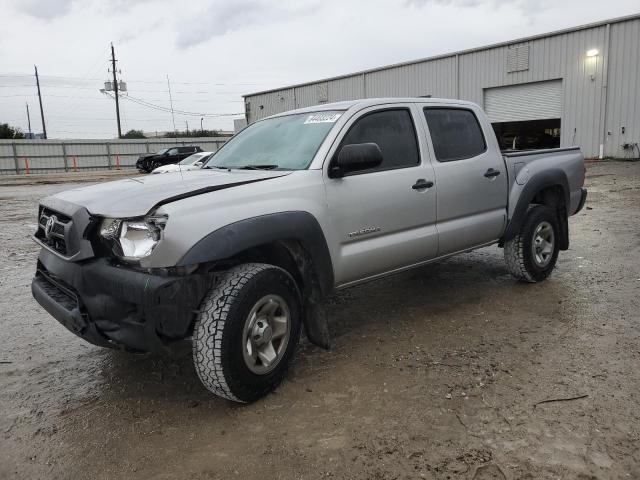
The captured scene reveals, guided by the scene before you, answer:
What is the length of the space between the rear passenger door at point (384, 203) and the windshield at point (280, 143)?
0.19 m

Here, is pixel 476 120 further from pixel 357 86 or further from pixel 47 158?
pixel 47 158

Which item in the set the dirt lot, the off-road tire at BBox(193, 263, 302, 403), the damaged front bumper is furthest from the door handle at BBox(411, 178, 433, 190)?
the damaged front bumper

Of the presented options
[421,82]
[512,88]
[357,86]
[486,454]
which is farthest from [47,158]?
[486,454]

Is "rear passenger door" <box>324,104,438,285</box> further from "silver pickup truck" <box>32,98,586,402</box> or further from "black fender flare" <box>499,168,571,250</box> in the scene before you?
"black fender flare" <box>499,168,571,250</box>

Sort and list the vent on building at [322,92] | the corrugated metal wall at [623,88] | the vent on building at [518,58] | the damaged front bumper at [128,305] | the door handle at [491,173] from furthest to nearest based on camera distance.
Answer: the vent on building at [322,92] < the vent on building at [518,58] < the corrugated metal wall at [623,88] < the door handle at [491,173] < the damaged front bumper at [128,305]

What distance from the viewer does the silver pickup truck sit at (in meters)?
2.81

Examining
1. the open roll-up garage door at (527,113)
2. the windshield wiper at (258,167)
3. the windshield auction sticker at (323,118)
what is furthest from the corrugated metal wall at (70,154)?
the windshield auction sticker at (323,118)

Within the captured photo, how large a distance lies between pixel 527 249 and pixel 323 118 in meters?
2.52

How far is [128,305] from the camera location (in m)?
2.84

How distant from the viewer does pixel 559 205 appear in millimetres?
5516

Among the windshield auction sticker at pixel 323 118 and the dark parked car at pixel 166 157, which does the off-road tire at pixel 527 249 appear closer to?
the windshield auction sticker at pixel 323 118

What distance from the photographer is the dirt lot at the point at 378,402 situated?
2521mm

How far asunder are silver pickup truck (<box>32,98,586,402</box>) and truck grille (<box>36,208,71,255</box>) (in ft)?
0.05

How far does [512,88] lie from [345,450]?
26.1 metres
